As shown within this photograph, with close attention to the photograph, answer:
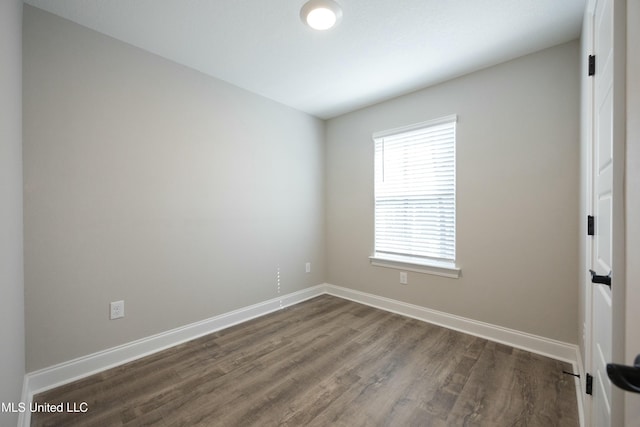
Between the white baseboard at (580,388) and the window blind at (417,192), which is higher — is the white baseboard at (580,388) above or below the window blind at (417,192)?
below

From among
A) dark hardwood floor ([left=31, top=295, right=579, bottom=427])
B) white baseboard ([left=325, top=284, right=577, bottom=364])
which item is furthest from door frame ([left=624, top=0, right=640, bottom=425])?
white baseboard ([left=325, top=284, right=577, bottom=364])

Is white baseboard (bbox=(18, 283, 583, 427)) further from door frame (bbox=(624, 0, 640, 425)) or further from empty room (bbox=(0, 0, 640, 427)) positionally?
door frame (bbox=(624, 0, 640, 425))

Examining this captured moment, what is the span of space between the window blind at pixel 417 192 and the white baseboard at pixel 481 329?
568mm

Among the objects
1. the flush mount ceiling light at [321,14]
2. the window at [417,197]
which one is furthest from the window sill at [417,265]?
the flush mount ceiling light at [321,14]

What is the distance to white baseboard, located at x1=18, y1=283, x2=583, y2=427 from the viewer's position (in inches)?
69.5

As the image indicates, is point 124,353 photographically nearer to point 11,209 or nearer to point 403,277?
point 11,209

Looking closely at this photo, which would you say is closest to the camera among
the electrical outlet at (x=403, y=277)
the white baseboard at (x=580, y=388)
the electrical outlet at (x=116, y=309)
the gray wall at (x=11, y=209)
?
the gray wall at (x=11, y=209)

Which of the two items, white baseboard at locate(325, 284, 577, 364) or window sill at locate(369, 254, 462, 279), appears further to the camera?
window sill at locate(369, 254, 462, 279)

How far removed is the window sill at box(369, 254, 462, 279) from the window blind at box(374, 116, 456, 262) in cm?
5

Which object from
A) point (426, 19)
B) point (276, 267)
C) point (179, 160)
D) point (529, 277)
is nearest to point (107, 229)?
point (179, 160)

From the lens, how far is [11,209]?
4.41 feet

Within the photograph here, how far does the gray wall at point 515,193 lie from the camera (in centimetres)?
209

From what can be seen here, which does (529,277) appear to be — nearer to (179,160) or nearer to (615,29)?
(615,29)

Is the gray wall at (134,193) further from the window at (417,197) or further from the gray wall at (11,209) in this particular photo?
the window at (417,197)
